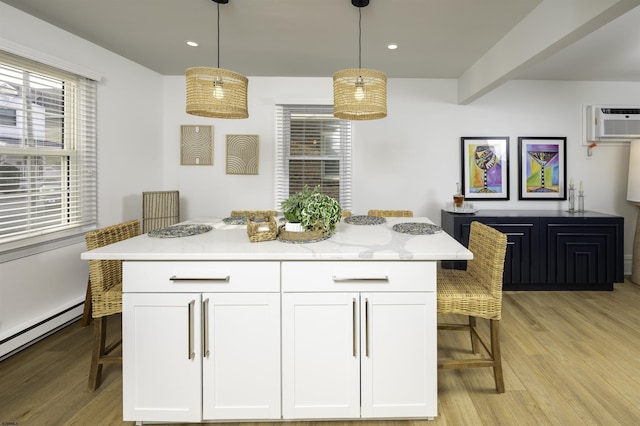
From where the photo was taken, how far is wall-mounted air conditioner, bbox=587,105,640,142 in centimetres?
390

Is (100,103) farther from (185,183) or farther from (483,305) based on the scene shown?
(483,305)

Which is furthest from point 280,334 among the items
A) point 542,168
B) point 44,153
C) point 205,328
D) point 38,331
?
point 542,168

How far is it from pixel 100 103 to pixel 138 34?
2.55 ft

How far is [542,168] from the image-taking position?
398cm

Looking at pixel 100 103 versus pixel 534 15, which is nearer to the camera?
pixel 534 15

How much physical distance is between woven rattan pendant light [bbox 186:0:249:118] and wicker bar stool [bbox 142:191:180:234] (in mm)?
1712

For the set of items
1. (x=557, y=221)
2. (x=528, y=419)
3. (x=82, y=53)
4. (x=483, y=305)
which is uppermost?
(x=82, y=53)

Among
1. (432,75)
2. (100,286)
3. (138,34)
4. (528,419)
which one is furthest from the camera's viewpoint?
(432,75)

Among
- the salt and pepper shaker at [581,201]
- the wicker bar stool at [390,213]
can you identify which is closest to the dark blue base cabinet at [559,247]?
the salt and pepper shaker at [581,201]

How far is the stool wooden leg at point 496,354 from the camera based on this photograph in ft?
6.03

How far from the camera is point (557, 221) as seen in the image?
3514 millimetres

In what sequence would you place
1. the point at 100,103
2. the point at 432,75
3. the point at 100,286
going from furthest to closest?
the point at 432,75 → the point at 100,103 → the point at 100,286

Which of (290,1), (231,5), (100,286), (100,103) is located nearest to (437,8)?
(290,1)

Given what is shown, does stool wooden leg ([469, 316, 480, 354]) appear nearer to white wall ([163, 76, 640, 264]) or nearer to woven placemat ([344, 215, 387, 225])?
woven placemat ([344, 215, 387, 225])
